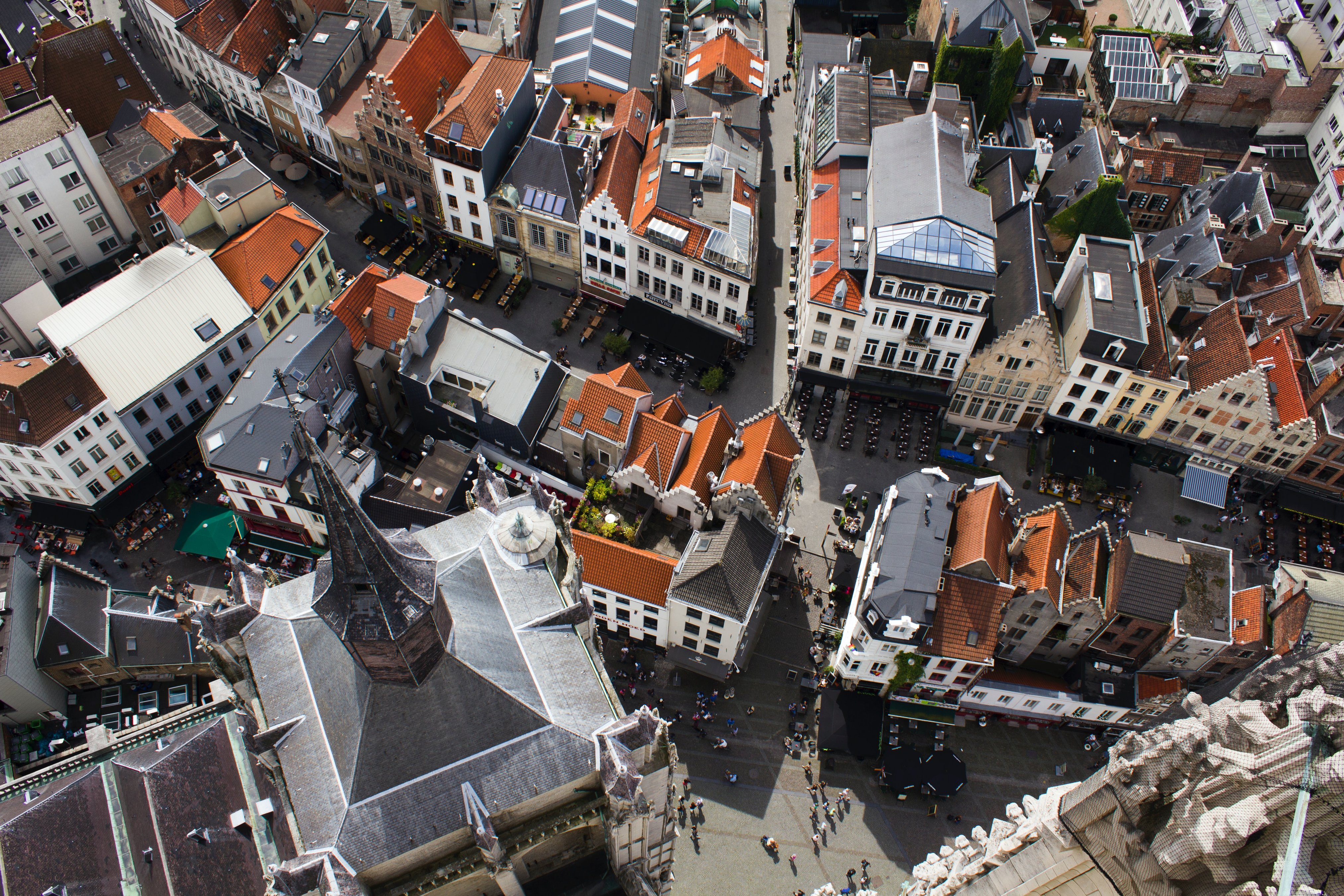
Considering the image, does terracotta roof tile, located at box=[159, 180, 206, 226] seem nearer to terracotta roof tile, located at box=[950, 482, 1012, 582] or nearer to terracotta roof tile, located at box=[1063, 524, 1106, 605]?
terracotta roof tile, located at box=[950, 482, 1012, 582]

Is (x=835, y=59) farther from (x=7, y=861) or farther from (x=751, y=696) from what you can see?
(x=7, y=861)

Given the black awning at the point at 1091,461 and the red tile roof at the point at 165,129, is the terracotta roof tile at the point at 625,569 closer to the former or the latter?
the black awning at the point at 1091,461

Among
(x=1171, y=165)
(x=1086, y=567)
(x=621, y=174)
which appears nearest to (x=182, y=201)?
(x=621, y=174)

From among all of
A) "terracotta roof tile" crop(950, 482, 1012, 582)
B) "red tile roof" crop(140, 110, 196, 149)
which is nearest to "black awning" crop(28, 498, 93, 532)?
"red tile roof" crop(140, 110, 196, 149)

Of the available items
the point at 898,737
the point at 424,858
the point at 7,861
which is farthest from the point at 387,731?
the point at 898,737

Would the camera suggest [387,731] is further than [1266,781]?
Yes

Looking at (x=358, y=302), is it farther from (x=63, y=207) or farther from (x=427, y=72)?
(x=63, y=207)

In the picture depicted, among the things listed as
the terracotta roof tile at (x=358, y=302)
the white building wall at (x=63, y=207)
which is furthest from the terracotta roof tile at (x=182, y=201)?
the terracotta roof tile at (x=358, y=302)
